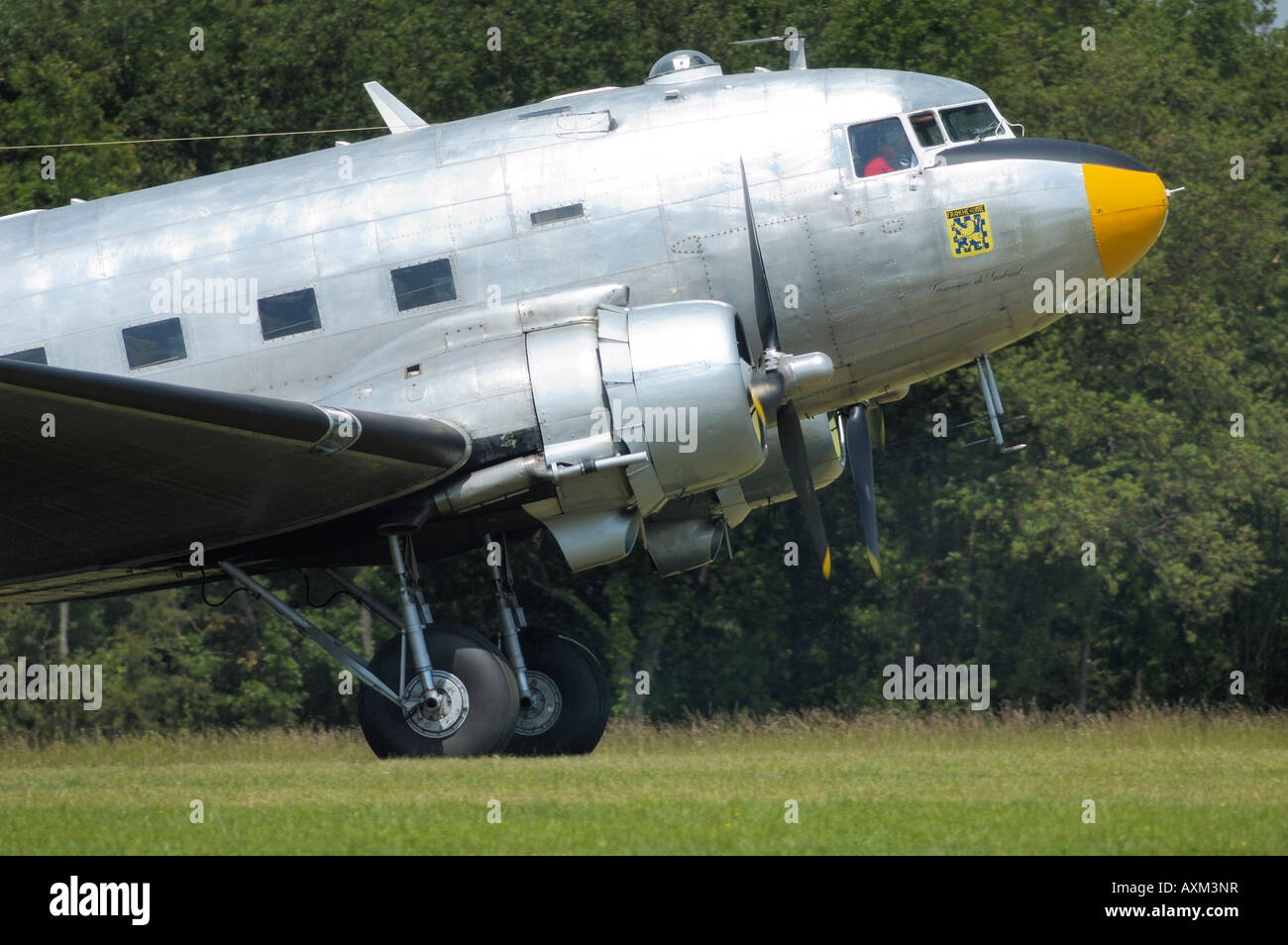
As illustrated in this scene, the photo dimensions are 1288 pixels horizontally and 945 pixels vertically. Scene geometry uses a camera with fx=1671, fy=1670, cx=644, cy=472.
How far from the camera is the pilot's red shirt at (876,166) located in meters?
13.8

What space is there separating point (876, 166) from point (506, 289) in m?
3.22

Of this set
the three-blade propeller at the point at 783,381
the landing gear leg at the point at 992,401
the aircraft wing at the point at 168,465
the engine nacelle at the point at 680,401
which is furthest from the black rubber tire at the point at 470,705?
the landing gear leg at the point at 992,401

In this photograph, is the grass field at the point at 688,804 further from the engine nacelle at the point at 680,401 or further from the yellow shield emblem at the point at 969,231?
the yellow shield emblem at the point at 969,231

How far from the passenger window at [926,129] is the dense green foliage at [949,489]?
31.7ft

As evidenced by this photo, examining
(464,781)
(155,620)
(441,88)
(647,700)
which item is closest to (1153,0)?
(441,88)

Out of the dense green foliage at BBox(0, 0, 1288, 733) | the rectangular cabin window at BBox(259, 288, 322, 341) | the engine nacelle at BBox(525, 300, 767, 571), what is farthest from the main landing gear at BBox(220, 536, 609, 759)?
the dense green foliage at BBox(0, 0, 1288, 733)

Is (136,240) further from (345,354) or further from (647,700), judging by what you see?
(647,700)

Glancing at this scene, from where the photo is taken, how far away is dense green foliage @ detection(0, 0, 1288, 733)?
76.9ft

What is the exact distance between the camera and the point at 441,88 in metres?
26.0

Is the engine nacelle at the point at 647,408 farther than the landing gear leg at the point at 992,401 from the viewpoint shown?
No

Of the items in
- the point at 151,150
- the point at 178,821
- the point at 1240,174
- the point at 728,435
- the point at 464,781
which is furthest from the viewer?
the point at 151,150

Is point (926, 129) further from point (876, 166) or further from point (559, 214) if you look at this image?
point (559, 214)

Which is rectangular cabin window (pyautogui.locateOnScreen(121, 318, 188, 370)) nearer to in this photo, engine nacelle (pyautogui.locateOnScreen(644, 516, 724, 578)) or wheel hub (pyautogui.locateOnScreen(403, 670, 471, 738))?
wheel hub (pyautogui.locateOnScreen(403, 670, 471, 738))

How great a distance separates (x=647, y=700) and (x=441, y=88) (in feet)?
32.8
